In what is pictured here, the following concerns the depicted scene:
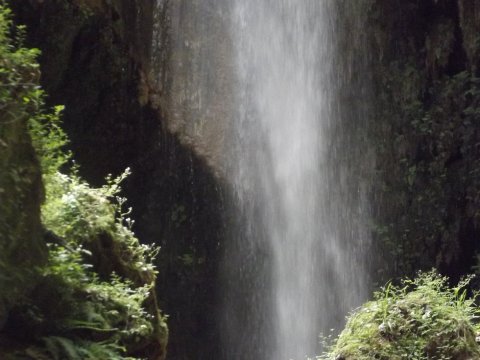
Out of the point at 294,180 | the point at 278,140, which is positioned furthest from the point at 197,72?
the point at 294,180

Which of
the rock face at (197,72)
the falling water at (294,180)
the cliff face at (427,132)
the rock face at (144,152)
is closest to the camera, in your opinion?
the cliff face at (427,132)

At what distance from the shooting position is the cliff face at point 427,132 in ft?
30.4

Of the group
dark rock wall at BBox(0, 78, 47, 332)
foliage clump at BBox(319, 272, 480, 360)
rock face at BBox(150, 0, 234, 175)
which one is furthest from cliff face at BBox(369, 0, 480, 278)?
dark rock wall at BBox(0, 78, 47, 332)

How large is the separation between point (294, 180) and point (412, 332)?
21.3 ft

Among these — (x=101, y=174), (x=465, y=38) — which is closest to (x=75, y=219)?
(x=101, y=174)

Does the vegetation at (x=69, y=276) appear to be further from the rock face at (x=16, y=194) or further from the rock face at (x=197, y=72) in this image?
the rock face at (x=197, y=72)

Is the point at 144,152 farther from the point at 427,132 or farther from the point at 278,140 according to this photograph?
the point at 427,132

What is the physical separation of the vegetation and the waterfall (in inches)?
223

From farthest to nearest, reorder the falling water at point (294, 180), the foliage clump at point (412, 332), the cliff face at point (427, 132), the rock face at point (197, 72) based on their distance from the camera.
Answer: the rock face at point (197, 72)
the falling water at point (294, 180)
the cliff face at point (427, 132)
the foliage clump at point (412, 332)

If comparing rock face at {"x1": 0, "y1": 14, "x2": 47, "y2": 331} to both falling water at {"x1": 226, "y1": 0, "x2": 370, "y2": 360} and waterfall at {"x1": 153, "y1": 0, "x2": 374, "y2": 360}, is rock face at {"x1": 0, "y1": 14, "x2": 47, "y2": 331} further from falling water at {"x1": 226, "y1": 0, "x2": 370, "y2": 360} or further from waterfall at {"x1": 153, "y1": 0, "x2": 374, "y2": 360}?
waterfall at {"x1": 153, "y1": 0, "x2": 374, "y2": 360}

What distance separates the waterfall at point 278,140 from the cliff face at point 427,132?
387 millimetres

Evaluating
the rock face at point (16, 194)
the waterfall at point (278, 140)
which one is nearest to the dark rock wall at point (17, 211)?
the rock face at point (16, 194)

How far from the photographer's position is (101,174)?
10.2 metres

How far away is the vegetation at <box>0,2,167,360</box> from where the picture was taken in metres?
3.18
